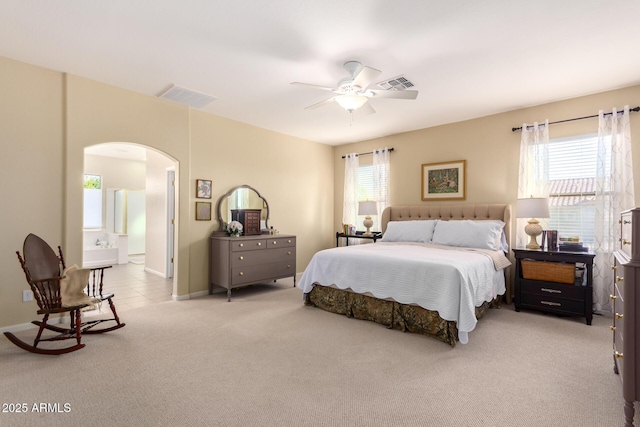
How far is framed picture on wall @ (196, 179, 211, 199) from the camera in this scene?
4855 mm

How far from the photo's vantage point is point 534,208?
4.10m

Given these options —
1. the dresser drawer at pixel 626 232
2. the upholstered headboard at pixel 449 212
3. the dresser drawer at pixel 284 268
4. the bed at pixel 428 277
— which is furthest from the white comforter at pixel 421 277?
the dresser drawer at pixel 626 232

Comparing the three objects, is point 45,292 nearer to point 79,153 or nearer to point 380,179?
point 79,153

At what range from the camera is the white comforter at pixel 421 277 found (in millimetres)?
2984

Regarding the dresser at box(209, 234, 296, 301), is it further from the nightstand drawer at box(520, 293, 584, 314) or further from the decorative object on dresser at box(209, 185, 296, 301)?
the nightstand drawer at box(520, 293, 584, 314)

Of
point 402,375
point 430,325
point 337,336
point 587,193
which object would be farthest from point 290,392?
point 587,193

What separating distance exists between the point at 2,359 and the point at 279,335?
2.33 metres

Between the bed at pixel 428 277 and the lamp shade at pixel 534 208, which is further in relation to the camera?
the lamp shade at pixel 534 208

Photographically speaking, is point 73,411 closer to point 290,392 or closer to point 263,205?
point 290,392

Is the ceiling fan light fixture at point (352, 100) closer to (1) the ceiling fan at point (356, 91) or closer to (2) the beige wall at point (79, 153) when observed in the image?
(1) the ceiling fan at point (356, 91)

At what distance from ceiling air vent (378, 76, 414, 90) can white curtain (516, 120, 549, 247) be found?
6.79 ft

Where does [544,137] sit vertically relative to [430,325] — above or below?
above

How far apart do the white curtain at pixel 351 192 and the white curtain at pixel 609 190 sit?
3.88 meters

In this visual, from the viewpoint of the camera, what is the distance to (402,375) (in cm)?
245
